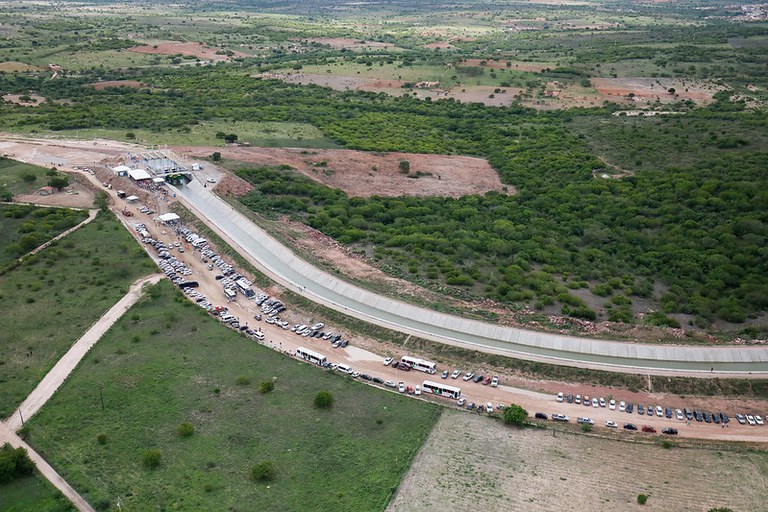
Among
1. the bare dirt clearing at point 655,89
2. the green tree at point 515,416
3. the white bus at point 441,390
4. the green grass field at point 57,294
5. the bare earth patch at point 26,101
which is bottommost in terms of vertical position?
the bare earth patch at point 26,101

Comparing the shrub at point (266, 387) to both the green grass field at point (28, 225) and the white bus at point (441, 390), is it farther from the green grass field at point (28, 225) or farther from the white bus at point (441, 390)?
the green grass field at point (28, 225)

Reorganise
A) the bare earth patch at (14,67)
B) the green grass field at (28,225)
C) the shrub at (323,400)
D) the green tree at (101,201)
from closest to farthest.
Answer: the shrub at (323,400), the green grass field at (28,225), the green tree at (101,201), the bare earth patch at (14,67)

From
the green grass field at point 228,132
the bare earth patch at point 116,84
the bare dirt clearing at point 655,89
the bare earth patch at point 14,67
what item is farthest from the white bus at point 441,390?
the bare earth patch at point 14,67

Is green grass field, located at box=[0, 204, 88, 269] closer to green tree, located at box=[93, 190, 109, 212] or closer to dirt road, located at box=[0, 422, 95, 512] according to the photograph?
green tree, located at box=[93, 190, 109, 212]

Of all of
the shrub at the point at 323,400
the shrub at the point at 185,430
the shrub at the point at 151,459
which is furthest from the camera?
the shrub at the point at 323,400

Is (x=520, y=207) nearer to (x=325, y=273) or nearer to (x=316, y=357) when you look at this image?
(x=325, y=273)

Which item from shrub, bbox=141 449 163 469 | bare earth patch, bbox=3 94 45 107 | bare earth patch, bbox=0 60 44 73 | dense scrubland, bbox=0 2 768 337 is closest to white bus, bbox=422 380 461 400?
dense scrubland, bbox=0 2 768 337

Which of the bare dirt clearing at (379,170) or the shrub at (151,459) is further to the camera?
the bare dirt clearing at (379,170)

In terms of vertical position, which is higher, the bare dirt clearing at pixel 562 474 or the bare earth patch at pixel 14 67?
the bare dirt clearing at pixel 562 474
